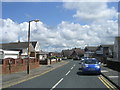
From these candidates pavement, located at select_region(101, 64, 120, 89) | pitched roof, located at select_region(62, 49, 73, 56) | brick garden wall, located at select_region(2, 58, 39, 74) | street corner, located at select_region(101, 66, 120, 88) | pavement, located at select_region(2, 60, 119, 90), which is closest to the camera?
pavement, located at select_region(2, 60, 119, 90)

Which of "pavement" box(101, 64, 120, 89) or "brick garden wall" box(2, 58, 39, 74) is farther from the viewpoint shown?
"brick garden wall" box(2, 58, 39, 74)

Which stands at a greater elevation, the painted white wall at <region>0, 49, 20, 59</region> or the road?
the painted white wall at <region>0, 49, 20, 59</region>

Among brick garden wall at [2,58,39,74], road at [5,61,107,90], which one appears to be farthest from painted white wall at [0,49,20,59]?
road at [5,61,107,90]

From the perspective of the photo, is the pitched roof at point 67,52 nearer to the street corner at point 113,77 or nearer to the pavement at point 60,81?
the street corner at point 113,77

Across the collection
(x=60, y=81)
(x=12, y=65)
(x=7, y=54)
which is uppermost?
(x=7, y=54)

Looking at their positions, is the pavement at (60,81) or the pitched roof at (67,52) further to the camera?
the pitched roof at (67,52)

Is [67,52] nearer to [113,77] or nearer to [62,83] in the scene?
[113,77]

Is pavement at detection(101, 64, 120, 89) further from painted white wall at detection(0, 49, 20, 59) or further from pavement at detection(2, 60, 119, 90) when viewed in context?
painted white wall at detection(0, 49, 20, 59)

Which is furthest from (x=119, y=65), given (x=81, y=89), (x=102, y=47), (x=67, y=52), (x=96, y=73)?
(x=67, y=52)

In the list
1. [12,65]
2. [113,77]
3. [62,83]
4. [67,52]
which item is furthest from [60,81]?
[67,52]

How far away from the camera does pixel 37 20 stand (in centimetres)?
2123

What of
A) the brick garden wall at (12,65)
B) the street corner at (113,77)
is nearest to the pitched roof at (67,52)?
the brick garden wall at (12,65)

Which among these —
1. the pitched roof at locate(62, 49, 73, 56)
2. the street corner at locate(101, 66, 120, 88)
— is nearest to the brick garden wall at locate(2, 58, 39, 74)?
the street corner at locate(101, 66, 120, 88)

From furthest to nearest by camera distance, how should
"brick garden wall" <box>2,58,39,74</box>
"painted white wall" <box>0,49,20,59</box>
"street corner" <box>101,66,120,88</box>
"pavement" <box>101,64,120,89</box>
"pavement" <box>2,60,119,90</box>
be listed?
"painted white wall" <box>0,49,20,59</box>
"brick garden wall" <box>2,58,39,74</box>
"pavement" <box>101,64,120,89</box>
"street corner" <box>101,66,120,88</box>
"pavement" <box>2,60,119,90</box>
